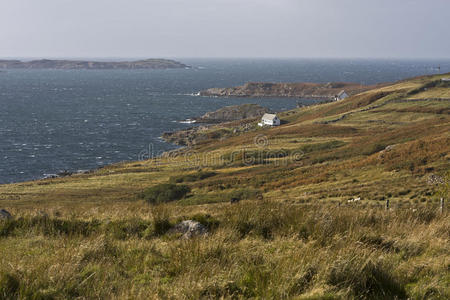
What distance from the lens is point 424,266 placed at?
6.90 m

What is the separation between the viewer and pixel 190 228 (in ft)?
30.9

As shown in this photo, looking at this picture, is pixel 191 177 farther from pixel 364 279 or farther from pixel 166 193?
pixel 364 279

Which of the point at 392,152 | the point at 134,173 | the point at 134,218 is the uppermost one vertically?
the point at 134,218

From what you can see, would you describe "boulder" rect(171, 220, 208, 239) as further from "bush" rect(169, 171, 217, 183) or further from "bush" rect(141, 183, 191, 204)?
"bush" rect(169, 171, 217, 183)

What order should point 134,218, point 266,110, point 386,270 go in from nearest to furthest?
point 386,270
point 134,218
point 266,110

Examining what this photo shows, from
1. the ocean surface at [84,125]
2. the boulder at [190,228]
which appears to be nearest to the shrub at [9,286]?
the boulder at [190,228]

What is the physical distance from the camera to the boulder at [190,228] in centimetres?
906

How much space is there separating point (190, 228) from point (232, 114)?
373 feet

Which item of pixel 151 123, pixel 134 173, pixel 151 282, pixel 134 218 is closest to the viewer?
pixel 151 282

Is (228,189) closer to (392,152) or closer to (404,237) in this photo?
(392,152)

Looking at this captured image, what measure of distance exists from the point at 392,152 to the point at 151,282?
118 ft

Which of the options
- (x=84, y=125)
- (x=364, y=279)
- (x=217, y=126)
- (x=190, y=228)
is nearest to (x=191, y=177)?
(x=190, y=228)

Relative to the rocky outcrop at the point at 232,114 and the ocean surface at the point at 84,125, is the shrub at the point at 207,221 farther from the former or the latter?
the rocky outcrop at the point at 232,114

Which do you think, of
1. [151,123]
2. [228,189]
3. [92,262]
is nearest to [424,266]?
[92,262]
